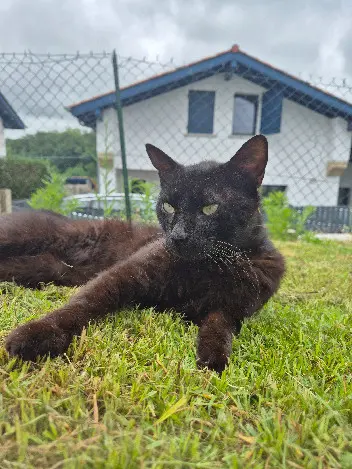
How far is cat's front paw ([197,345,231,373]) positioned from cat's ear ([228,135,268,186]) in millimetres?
794

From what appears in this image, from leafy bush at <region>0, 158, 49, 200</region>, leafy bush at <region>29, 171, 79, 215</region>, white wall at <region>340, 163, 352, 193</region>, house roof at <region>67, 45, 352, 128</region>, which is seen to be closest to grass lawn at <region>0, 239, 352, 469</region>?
leafy bush at <region>29, 171, 79, 215</region>

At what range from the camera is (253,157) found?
1541 millimetres

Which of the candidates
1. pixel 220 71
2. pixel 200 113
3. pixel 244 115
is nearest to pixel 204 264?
pixel 220 71

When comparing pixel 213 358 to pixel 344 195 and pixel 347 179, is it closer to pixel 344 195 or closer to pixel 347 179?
pixel 347 179

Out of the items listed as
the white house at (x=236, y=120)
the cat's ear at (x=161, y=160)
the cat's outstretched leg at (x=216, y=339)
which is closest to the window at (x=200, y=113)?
the white house at (x=236, y=120)

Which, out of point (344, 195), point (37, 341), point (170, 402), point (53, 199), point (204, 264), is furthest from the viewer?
point (344, 195)

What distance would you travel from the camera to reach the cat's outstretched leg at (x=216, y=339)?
1087mm

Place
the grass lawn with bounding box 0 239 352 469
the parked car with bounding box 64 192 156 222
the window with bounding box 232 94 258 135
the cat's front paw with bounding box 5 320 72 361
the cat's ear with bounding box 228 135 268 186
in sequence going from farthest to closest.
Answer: the window with bounding box 232 94 258 135 → the parked car with bounding box 64 192 156 222 → the cat's ear with bounding box 228 135 268 186 → the cat's front paw with bounding box 5 320 72 361 → the grass lawn with bounding box 0 239 352 469

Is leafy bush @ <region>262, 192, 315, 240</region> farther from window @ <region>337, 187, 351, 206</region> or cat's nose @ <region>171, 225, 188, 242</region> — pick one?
window @ <region>337, 187, 351, 206</region>

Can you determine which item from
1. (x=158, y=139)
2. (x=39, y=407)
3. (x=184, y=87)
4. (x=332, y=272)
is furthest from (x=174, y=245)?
(x=184, y=87)

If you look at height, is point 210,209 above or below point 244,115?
below

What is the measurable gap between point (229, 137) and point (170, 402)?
29.0 ft

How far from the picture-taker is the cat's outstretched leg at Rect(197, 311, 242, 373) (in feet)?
3.57

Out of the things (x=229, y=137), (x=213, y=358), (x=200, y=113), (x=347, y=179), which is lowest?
(x=213, y=358)
